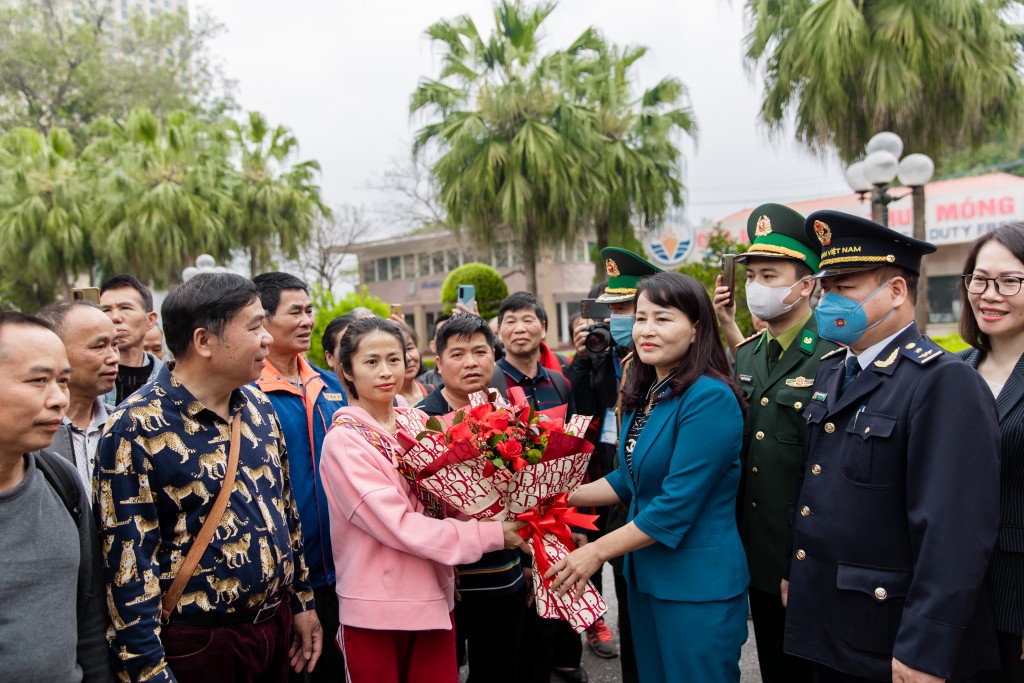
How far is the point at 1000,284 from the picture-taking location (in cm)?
237

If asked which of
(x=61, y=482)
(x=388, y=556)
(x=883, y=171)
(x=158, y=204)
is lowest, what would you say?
(x=388, y=556)

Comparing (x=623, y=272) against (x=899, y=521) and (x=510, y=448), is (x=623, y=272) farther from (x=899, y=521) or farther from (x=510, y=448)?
(x=899, y=521)

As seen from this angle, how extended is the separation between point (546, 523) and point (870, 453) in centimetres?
109

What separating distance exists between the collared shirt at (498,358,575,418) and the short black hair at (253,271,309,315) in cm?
123

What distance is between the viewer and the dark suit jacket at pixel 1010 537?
2.16 metres

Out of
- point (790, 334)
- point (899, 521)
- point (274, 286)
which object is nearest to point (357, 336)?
point (274, 286)

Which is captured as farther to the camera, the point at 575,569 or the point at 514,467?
the point at 575,569

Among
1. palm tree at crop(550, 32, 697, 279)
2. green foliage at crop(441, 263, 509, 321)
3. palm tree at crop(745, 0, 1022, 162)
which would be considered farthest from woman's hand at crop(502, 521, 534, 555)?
palm tree at crop(550, 32, 697, 279)

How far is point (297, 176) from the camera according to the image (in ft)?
69.1

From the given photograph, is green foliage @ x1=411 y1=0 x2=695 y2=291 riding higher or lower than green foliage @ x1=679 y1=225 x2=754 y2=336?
higher

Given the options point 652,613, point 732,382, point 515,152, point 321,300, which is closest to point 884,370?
point 732,382

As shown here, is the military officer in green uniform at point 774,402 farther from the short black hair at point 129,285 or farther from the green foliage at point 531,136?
the green foliage at point 531,136

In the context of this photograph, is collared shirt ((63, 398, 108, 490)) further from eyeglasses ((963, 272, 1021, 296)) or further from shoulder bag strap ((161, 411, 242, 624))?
eyeglasses ((963, 272, 1021, 296))

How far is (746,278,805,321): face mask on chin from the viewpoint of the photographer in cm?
300
